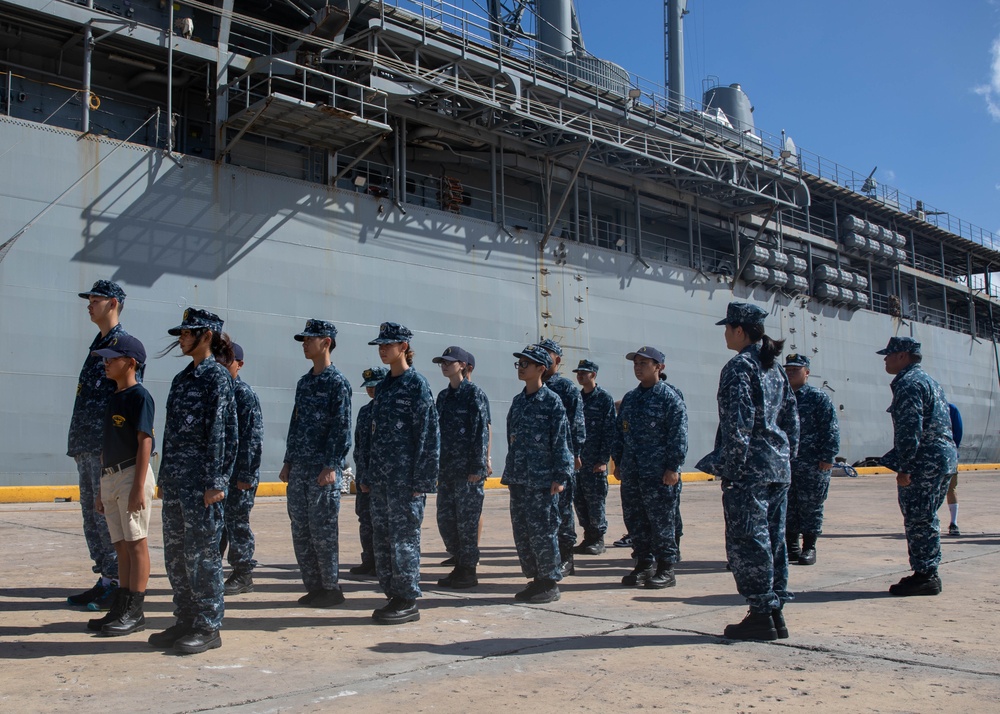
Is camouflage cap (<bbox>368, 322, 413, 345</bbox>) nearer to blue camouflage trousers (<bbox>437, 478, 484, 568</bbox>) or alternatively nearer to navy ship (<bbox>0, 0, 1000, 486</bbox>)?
blue camouflage trousers (<bbox>437, 478, 484, 568</bbox>)

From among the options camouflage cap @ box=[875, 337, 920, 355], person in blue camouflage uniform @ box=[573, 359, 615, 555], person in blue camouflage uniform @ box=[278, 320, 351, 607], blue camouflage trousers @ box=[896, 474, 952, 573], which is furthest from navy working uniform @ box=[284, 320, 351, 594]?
camouflage cap @ box=[875, 337, 920, 355]

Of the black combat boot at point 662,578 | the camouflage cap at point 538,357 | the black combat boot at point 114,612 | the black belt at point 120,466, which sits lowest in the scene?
the black combat boot at point 662,578

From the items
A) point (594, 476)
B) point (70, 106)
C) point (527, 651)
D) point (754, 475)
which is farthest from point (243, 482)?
point (70, 106)

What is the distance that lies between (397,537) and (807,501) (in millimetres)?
3576

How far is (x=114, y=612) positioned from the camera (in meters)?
3.81

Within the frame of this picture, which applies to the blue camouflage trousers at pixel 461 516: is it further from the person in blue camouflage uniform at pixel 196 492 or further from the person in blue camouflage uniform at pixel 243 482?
the person in blue camouflage uniform at pixel 196 492

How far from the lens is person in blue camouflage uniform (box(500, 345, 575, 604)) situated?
15.6 feet

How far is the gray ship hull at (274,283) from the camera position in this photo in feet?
35.3

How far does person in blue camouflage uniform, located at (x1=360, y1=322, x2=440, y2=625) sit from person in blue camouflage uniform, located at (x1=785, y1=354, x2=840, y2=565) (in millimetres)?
3193

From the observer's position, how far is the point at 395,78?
1427cm

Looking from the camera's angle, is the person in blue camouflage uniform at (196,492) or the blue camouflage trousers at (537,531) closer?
the person in blue camouflage uniform at (196,492)

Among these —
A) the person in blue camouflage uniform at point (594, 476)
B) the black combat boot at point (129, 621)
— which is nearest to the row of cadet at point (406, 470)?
the black combat boot at point (129, 621)

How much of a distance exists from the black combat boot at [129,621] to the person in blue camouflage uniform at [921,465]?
4.12 metres

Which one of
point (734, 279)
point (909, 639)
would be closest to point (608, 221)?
point (734, 279)
